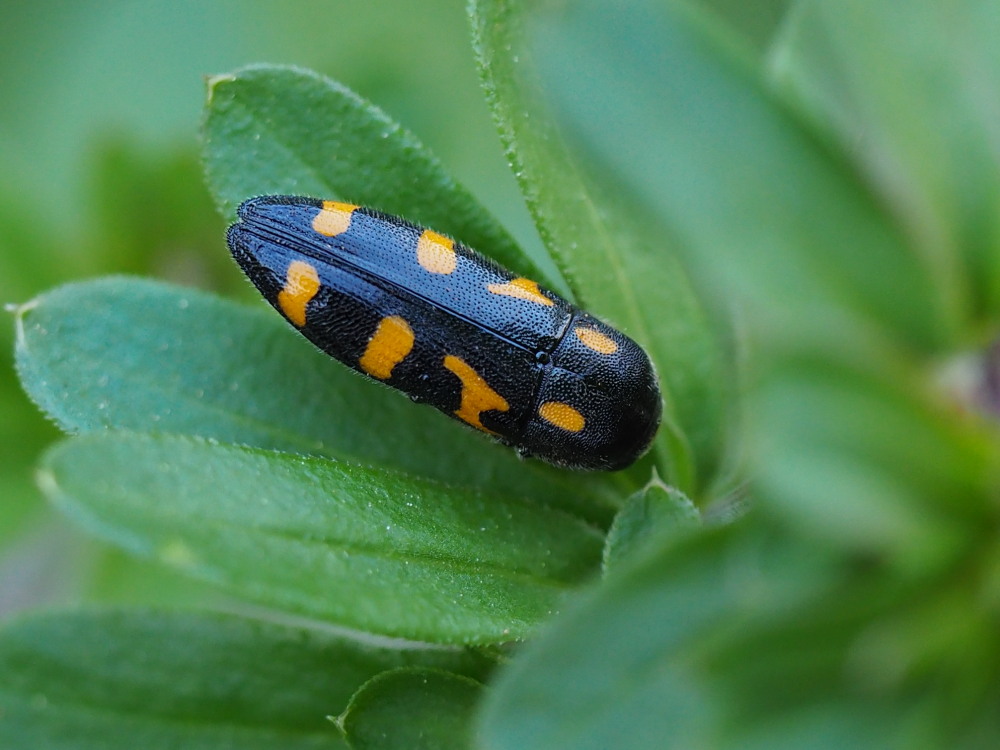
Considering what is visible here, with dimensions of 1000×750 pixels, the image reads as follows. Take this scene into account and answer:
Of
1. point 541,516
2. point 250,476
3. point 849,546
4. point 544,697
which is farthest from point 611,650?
point 541,516

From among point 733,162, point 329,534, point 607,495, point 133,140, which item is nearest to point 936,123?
point 733,162

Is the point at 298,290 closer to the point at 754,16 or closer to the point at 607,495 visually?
the point at 607,495

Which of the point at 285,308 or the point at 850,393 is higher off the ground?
the point at 850,393

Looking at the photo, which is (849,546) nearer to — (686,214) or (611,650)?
(611,650)

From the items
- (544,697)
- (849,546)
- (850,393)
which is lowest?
(544,697)

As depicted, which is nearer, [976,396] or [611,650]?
[611,650]

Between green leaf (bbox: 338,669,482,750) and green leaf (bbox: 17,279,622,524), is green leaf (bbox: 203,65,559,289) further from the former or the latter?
green leaf (bbox: 338,669,482,750)
